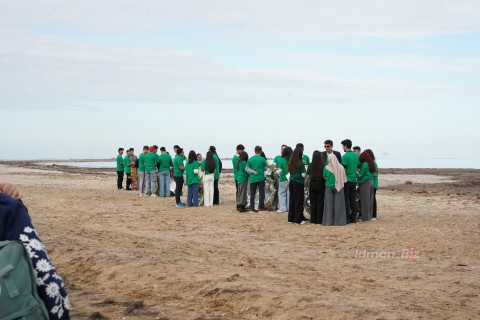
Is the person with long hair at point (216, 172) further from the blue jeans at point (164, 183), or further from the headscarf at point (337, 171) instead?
the headscarf at point (337, 171)

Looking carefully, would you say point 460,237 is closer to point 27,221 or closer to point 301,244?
point 301,244

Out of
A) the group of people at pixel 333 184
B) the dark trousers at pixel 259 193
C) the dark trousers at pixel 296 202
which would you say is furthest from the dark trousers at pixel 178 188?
the dark trousers at pixel 296 202

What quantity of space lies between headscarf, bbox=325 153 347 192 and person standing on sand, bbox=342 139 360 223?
337 millimetres

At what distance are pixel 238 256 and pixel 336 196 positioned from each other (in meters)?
4.94

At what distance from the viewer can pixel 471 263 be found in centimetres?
1080

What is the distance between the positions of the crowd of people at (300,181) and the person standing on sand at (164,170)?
6.22 ft

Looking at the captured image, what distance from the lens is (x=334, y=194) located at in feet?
52.2

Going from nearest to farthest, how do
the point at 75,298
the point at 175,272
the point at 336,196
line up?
the point at 75,298, the point at 175,272, the point at 336,196

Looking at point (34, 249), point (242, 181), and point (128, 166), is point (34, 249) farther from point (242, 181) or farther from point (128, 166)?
point (128, 166)

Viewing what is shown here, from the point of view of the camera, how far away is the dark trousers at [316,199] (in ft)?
52.4

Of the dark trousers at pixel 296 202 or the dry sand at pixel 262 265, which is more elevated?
the dark trousers at pixel 296 202

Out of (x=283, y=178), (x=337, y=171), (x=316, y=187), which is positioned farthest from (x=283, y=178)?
(x=337, y=171)

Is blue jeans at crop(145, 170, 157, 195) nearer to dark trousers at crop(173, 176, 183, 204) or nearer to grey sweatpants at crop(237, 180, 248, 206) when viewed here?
dark trousers at crop(173, 176, 183, 204)

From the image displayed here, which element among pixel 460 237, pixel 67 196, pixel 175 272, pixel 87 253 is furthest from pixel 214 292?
pixel 67 196
